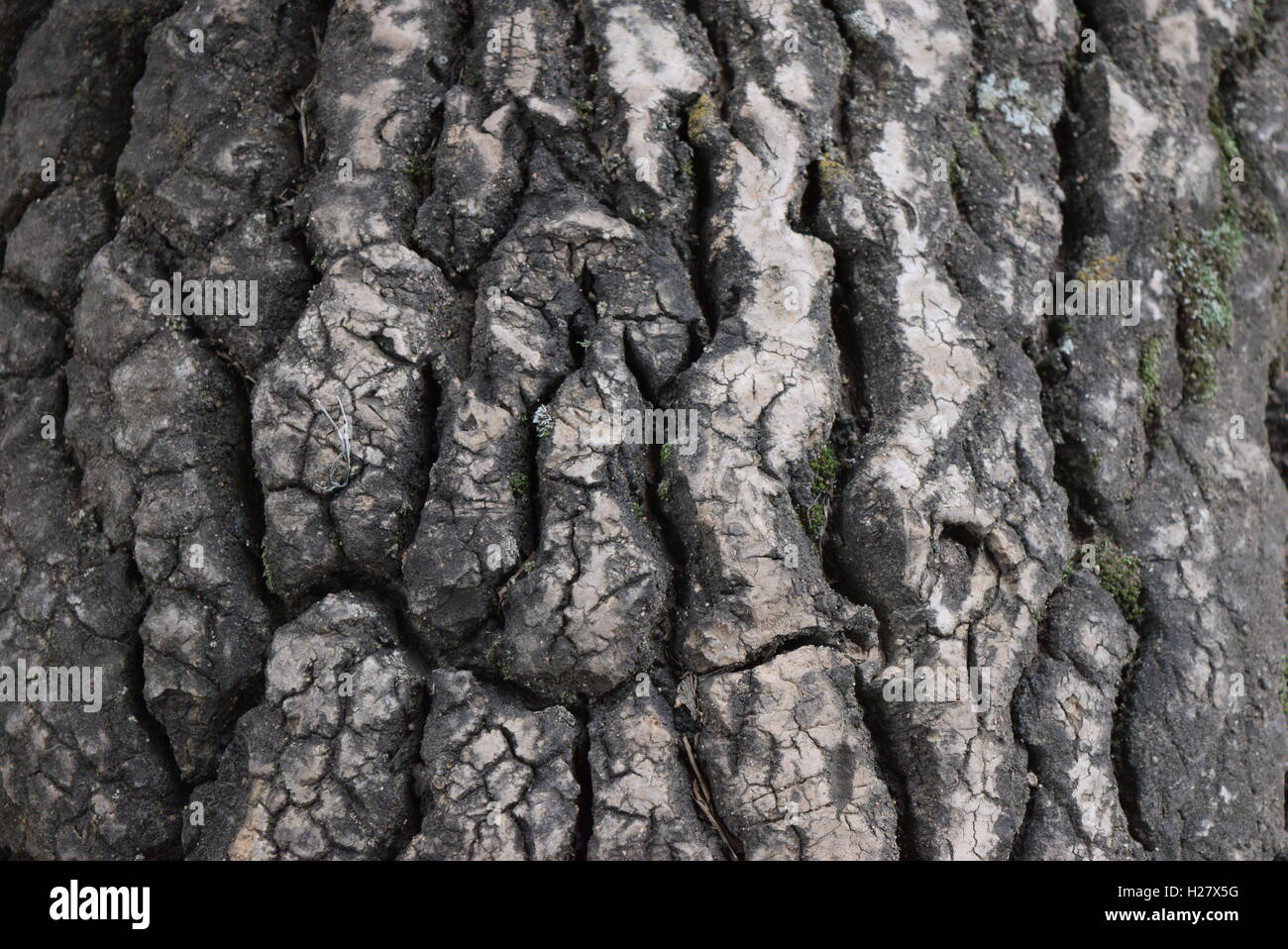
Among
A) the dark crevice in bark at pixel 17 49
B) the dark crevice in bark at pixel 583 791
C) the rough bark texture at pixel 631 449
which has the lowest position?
the dark crevice in bark at pixel 583 791

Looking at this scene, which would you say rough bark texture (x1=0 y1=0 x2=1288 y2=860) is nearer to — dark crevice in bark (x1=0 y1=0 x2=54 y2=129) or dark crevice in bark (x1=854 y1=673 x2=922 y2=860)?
dark crevice in bark (x1=854 y1=673 x2=922 y2=860)

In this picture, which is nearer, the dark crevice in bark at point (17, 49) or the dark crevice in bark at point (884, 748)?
the dark crevice in bark at point (884, 748)

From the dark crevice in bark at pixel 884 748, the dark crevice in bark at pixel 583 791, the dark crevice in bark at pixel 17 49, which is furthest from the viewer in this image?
the dark crevice in bark at pixel 17 49

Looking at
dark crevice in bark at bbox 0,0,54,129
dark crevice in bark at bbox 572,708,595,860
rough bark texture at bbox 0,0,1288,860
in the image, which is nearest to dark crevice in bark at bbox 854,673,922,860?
rough bark texture at bbox 0,0,1288,860

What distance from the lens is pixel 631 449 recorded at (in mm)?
2547

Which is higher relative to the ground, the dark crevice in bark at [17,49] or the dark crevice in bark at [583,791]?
the dark crevice in bark at [17,49]

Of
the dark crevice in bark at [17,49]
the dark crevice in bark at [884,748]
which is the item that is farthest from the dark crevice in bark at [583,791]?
the dark crevice in bark at [17,49]

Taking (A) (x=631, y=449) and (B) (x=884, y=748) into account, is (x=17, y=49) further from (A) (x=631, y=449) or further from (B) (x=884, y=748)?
(B) (x=884, y=748)

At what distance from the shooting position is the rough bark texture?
8.13ft

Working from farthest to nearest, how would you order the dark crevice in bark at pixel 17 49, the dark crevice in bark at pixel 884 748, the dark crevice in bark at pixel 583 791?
1. the dark crevice in bark at pixel 17 49
2. the dark crevice in bark at pixel 884 748
3. the dark crevice in bark at pixel 583 791

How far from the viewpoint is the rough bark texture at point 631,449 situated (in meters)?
2.48

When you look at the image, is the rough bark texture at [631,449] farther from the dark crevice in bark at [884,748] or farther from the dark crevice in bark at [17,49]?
the dark crevice in bark at [17,49]

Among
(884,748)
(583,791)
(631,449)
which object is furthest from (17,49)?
(884,748)

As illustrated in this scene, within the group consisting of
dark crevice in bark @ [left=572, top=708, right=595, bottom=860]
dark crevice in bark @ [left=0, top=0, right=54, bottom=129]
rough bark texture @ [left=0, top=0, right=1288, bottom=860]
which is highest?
dark crevice in bark @ [left=0, top=0, right=54, bottom=129]
